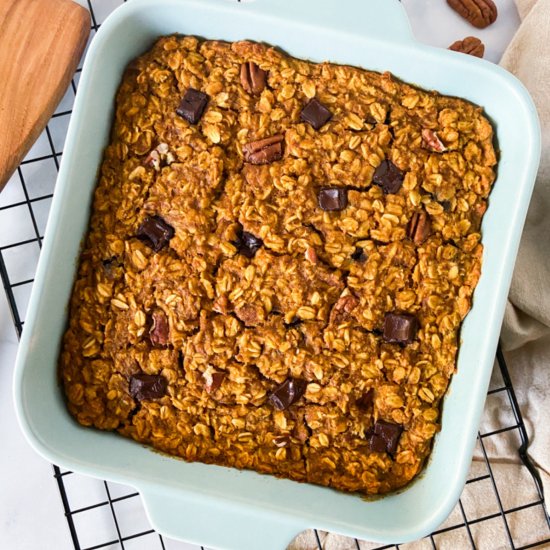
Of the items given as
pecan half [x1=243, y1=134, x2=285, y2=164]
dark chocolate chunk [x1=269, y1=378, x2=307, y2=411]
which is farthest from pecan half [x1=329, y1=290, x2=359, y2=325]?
pecan half [x1=243, y1=134, x2=285, y2=164]

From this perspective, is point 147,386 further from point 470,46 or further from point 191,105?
point 470,46

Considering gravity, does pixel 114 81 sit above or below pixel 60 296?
above

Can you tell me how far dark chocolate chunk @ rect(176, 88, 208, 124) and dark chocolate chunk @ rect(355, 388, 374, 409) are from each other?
65 cm

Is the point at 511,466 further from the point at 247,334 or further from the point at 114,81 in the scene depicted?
the point at 114,81

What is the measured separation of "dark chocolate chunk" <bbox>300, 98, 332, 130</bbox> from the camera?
152cm

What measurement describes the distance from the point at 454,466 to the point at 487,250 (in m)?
0.43

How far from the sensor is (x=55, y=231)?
1438mm

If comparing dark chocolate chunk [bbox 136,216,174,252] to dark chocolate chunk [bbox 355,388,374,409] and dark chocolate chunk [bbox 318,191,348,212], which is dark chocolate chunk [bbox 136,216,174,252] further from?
dark chocolate chunk [bbox 355,388,374,409]

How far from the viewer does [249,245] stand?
1.52 m

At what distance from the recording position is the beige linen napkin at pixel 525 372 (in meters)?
1.78

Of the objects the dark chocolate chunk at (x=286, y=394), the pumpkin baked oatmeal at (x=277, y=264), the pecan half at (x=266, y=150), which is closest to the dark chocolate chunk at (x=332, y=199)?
the pumpkin baked oatmeal at (x=277, y=264)

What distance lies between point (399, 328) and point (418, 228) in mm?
202

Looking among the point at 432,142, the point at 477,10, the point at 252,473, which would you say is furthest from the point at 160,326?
the point at 477,10

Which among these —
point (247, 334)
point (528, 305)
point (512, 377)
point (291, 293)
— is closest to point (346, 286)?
point (291, 293)
